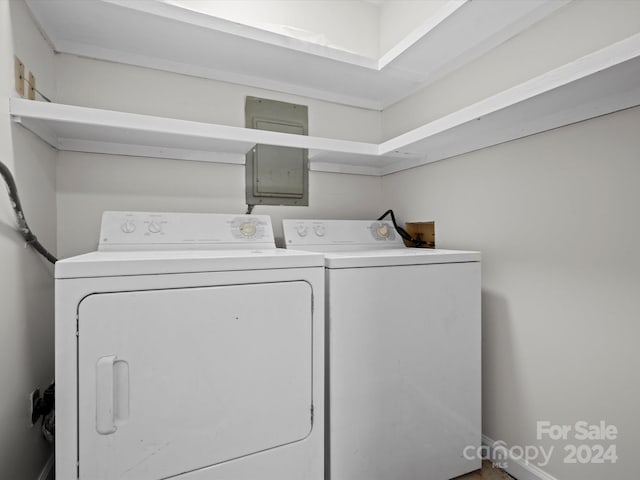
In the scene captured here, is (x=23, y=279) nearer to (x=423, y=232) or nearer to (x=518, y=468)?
(x=423, y=232)

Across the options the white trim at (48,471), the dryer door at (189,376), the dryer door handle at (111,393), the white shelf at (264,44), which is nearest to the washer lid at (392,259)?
the dryer door at (189,376)

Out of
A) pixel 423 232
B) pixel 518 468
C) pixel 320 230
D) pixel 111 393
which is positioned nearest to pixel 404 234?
pixel 423 232

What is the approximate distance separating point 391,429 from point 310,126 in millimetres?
1790

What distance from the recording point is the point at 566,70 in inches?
39.8

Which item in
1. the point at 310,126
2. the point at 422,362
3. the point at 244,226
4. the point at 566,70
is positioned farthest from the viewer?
the point at 310,126

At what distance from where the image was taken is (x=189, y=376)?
108 centimetres

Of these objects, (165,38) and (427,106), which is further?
(427,106)

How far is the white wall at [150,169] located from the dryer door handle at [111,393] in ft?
3.14

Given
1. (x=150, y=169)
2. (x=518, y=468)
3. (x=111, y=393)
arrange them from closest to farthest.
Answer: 1. (x=111, y=393)
2. (x=518, y=468)
3. (x=150, y=169)

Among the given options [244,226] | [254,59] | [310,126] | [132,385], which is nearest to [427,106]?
[310,126]

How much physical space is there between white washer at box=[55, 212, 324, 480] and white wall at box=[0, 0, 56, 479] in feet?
0.91

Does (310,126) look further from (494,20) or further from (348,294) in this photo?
(348,294)

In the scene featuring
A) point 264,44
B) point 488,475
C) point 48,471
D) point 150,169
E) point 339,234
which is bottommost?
point 488,475

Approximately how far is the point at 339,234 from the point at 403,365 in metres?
0.86
